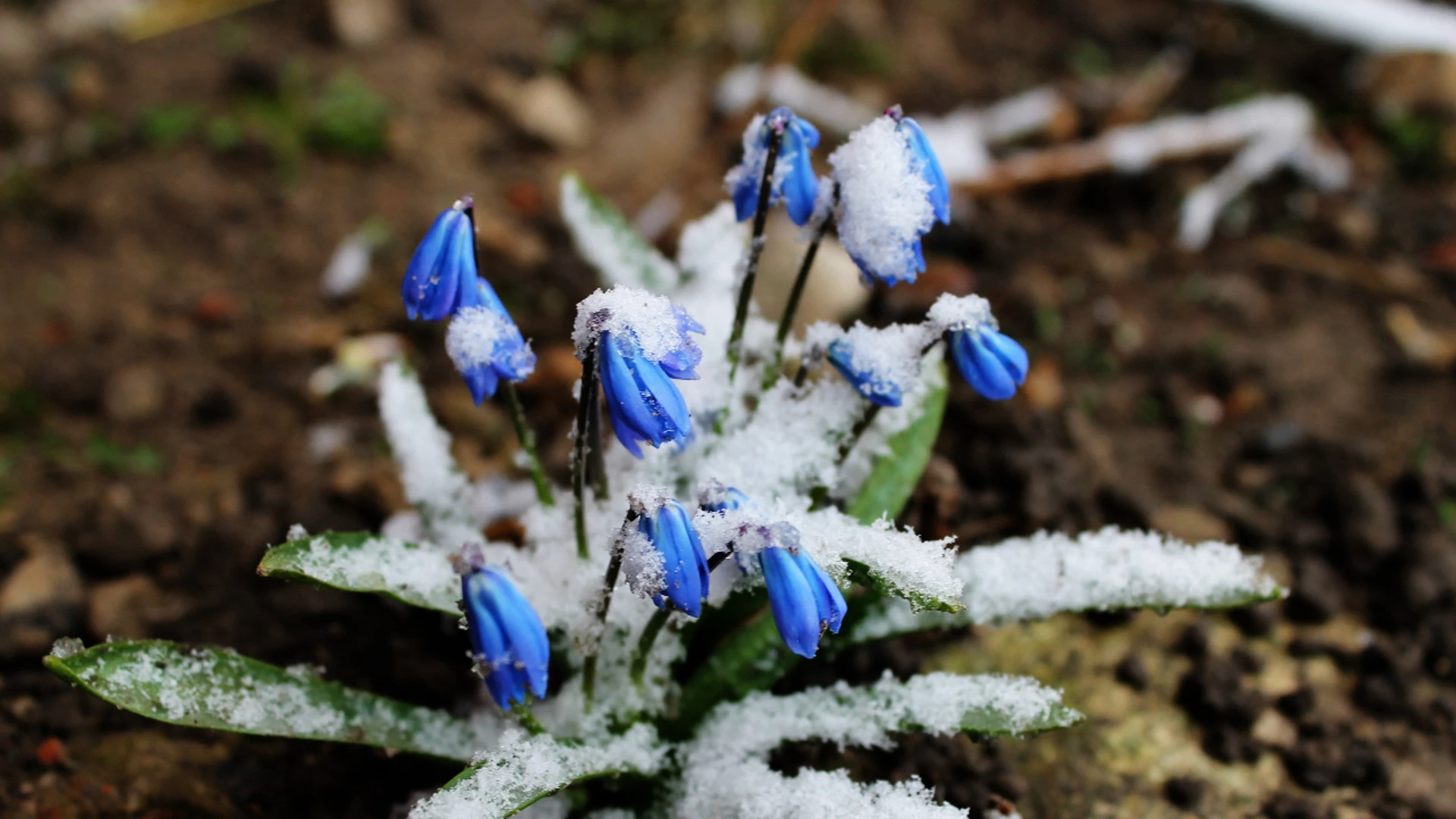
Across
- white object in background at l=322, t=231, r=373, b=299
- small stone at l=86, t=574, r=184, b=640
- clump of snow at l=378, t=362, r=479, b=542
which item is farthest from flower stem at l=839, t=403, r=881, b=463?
white object in background at l=322, t=231, r=373, b=299

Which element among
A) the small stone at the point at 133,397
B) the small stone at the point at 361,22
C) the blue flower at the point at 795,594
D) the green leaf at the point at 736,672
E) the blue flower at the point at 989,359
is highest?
the blue flower at the point at 989,359

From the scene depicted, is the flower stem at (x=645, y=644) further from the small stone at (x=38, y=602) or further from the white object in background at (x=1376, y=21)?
the white object in background at (x=1376, y=21)

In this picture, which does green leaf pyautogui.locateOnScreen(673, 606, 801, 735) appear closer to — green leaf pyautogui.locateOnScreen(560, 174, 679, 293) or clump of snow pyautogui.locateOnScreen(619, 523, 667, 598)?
clump of snow pyautogui.locateOnScreen(619, 523, 667, 598)

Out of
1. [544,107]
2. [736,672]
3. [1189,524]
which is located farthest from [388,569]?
[544,107]

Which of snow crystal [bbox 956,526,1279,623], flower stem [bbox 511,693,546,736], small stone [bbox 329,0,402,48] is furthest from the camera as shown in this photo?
small stone [bbox 329,0,402,48]

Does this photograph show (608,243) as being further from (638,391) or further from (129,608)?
(129,608)

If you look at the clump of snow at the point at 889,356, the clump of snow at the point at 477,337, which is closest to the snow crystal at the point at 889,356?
the clump of snow at the point at 889,356

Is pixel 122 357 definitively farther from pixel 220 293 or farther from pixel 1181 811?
pixel 1181 811

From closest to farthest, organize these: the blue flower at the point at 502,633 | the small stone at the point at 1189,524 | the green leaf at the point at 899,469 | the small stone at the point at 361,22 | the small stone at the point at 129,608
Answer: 1. the blue flower at the point at 502,633
2. the green leaf at the point at 899,469
3. the small stone at the point at 129,608
4. the small stone at the point at 1189,524
5. the small stone at the point at 361,22
